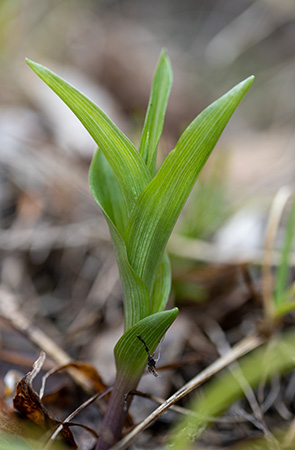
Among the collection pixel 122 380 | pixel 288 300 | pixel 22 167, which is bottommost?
pixel 288 300

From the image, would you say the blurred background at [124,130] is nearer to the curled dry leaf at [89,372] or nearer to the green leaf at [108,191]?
the curled dry leaf at [89,372]

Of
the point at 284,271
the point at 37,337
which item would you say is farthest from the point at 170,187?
the point at 37,337

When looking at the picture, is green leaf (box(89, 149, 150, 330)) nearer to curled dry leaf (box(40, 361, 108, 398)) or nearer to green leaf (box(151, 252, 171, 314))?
green leaf (box(151, 252, 171, 314))

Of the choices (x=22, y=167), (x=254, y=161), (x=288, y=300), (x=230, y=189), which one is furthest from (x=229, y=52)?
(x=288, y=300)

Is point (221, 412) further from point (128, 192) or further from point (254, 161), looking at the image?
point (254, 161)

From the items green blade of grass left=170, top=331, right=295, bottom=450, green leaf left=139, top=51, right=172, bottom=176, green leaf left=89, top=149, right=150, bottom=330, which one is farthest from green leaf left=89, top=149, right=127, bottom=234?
green blade of grass left=170, top=331, right=295, bottom=450
